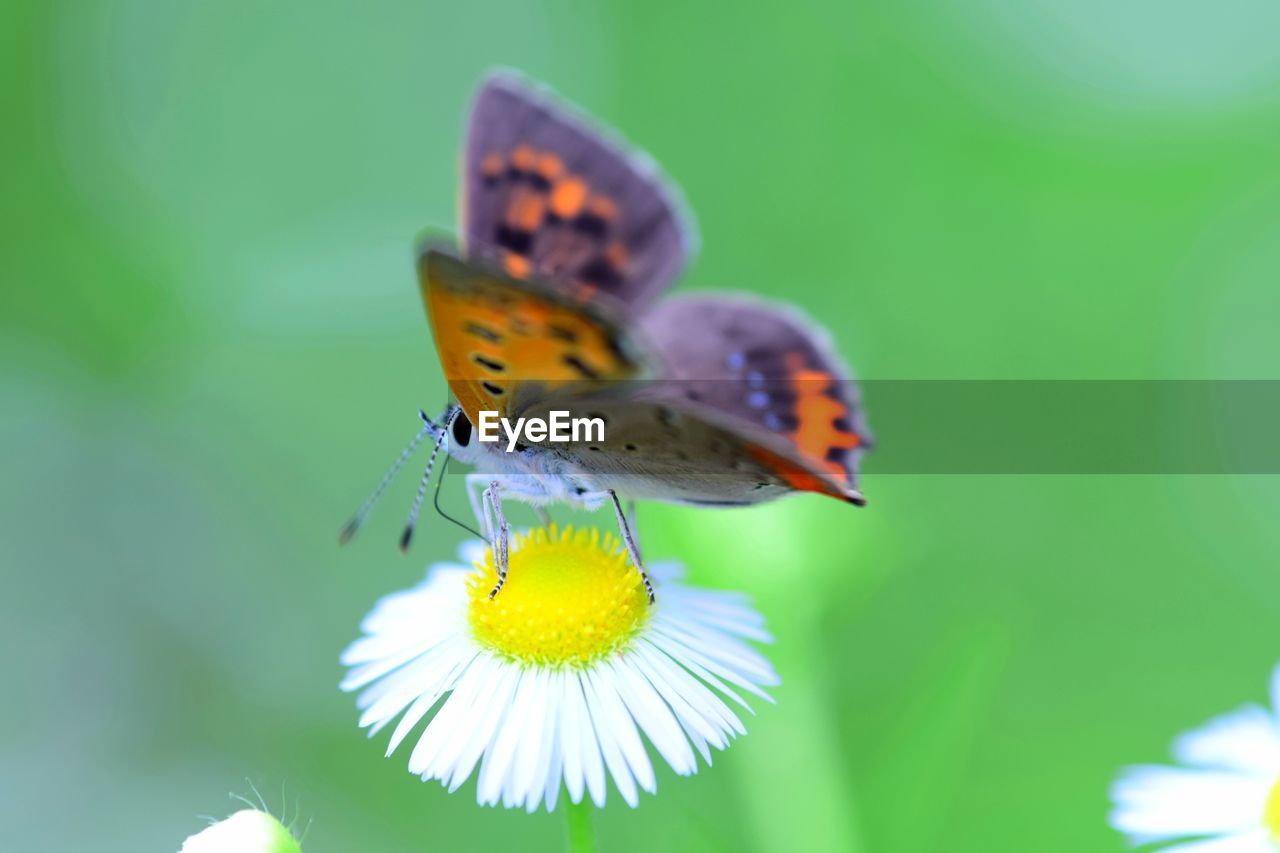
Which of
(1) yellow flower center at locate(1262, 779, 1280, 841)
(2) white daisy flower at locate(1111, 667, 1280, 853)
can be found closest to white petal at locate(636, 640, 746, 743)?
(2) white daisy flower at locate(1111, 667, 1280, 853)

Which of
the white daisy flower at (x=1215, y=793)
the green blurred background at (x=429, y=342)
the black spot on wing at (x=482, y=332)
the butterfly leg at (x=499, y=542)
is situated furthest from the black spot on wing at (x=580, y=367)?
the green blurred background at (x=429, y=342)

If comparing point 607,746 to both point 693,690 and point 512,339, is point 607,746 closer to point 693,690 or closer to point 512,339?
point 693,690

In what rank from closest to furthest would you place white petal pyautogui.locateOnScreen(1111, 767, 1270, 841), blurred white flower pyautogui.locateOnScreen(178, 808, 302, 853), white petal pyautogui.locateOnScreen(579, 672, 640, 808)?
blurred white flower pyautogui.locateOnScreen(178, 808, 302, 853)
white petal pyautogui.locateOnScreen(579, 672, 640, 808)
white petal pyautogui.locateOnScreen(1111, 767, 1270, 841)

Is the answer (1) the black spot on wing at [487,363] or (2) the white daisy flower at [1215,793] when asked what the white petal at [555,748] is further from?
(2) the white daisy flower at [1215,793]

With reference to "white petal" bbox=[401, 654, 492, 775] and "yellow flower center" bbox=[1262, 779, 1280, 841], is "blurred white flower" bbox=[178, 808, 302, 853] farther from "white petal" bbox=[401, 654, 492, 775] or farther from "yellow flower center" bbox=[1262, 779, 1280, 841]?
"yellow flower center" bbox=[1262, 779, 1280, 841]

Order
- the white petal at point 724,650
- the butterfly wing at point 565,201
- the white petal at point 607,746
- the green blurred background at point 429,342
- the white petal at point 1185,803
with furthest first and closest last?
1. the green blurred background at point 429,342
2. the butterfly wing at point 565,201
3. the white petal at point 724,650
4. the white petal at point 1185,803
5. the white petal at point 607,746

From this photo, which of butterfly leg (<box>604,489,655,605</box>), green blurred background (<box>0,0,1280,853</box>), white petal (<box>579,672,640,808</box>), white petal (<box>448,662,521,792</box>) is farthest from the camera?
green blurred background (<box>0,0,1280,853</box>)

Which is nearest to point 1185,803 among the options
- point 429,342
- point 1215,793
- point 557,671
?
point 1215,793

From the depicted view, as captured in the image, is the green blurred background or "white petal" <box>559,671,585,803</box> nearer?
"white petal" <box>559,671,585,803</box>
